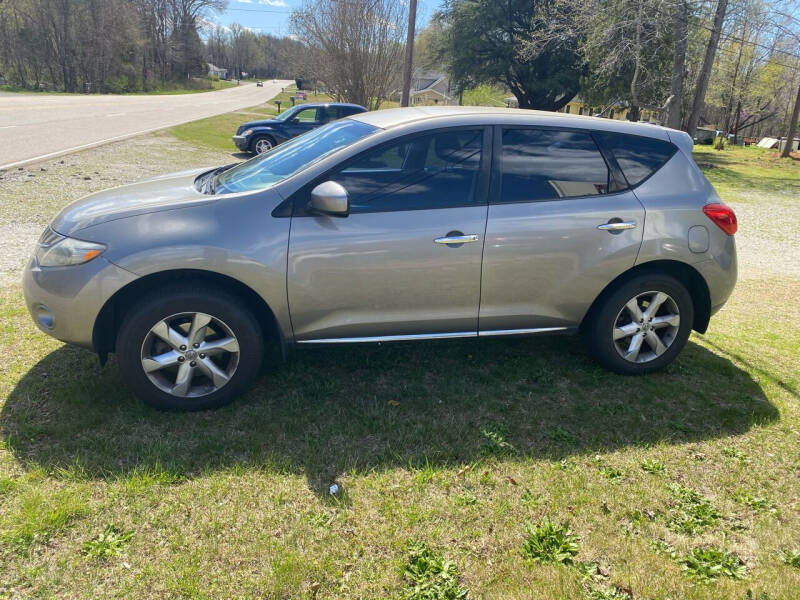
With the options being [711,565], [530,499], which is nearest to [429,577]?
[530,499]

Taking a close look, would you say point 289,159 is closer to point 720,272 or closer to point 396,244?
point 396,244

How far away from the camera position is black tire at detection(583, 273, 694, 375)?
4.09 m

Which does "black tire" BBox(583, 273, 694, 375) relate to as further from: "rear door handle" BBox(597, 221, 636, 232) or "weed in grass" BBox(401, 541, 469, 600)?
"weed in grass" BBox(401, 541, 469, 600)

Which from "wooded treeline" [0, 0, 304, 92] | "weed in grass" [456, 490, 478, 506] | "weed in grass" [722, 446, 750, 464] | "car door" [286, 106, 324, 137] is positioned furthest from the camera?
"wooded treeline" [0, 0, 304, 92]

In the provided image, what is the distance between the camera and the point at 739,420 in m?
3.87

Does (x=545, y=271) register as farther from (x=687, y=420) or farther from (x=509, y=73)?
(x=509, y=73)

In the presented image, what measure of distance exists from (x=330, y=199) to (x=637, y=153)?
223cm

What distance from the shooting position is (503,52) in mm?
31438

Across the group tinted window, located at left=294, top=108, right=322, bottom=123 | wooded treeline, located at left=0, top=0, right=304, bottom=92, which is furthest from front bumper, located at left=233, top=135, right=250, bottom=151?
wooded treeline, located at left=0, top=0, right=304, bottom=92

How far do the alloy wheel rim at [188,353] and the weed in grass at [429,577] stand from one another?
5.27ft

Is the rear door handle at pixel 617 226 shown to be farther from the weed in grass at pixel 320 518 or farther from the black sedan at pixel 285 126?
the black sedan at pixel 285 126

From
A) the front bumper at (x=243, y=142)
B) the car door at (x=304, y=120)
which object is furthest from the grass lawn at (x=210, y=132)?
the car door at (x=304, y=120)

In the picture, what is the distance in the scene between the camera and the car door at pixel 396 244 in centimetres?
353

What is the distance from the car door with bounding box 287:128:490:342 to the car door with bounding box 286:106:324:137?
13608mm
